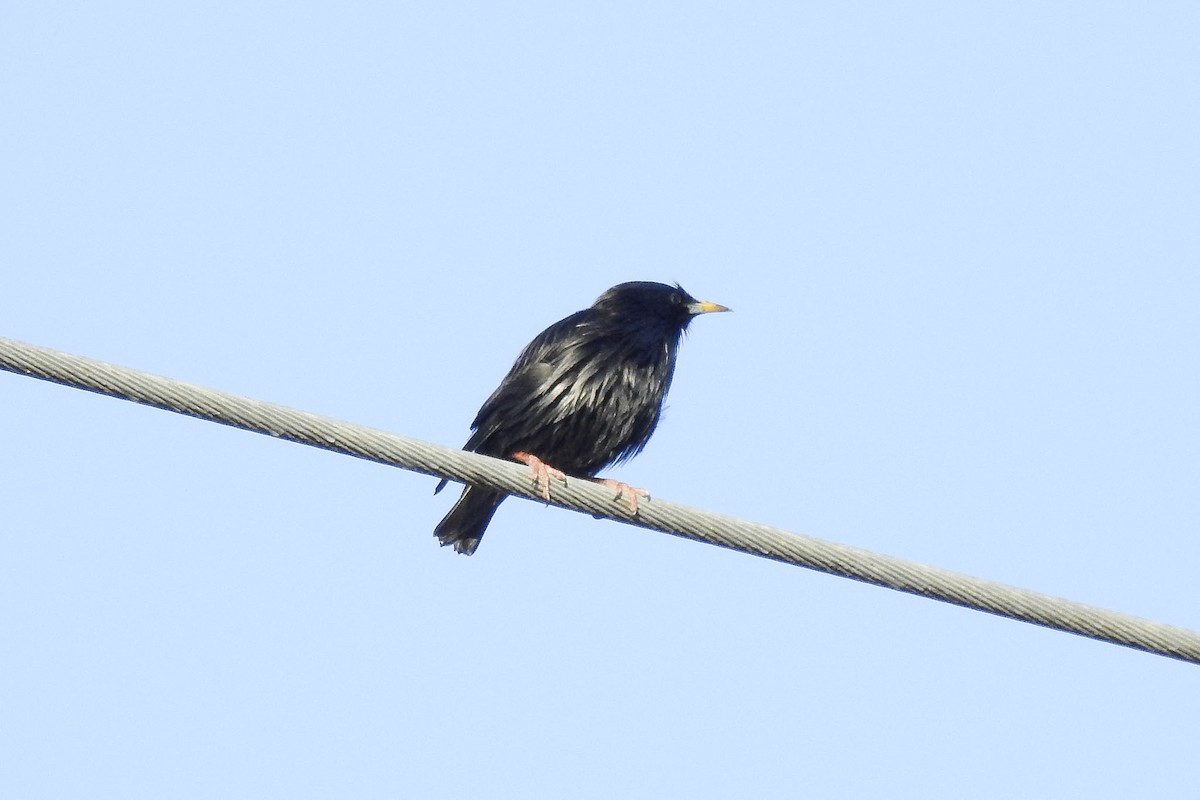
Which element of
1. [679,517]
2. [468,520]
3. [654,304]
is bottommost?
[468,520]

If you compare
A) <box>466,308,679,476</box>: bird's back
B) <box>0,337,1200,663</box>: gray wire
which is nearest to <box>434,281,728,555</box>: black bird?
<box>466,308,679,476</box>: bird's back

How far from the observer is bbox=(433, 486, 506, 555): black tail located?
25.6ft

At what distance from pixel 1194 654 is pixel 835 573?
94 cm

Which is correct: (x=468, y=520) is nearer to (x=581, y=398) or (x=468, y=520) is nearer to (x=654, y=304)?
(x=581, y=398)

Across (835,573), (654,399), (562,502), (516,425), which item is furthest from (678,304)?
(835,573)

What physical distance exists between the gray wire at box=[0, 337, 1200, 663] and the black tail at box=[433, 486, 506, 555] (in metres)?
3.14

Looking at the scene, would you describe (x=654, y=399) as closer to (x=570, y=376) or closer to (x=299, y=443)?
(x=570, y=376)

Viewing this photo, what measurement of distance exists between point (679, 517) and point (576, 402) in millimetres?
2922

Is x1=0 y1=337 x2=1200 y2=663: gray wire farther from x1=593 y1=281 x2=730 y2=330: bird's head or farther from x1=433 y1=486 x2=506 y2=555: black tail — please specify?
x1=593 y1=281 x2=730 y2=330: bird's head

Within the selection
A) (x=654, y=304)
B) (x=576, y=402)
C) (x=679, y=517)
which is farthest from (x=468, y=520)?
(x=679, y=517)

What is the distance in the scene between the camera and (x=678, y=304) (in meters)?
8.27

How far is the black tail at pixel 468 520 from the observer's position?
780cm

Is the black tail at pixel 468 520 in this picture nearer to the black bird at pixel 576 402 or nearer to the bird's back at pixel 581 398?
the black bird at pixel 576 402

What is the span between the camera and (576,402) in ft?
24.7
